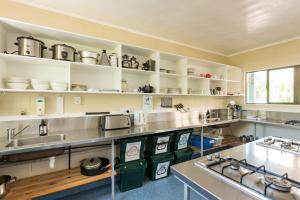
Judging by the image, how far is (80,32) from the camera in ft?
7.38

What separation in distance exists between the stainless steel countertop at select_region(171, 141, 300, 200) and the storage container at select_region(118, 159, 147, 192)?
121cm

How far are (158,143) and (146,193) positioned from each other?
2.20 ft

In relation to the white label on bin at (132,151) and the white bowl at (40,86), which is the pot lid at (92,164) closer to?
the white label on bin at (132,151)

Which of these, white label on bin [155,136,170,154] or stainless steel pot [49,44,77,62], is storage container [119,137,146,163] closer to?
white label on bin [155,136,170,154]

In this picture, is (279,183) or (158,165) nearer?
(279,183)

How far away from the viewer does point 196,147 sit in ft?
9.68

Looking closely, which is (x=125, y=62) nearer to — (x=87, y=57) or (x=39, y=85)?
(x=87, y=57)

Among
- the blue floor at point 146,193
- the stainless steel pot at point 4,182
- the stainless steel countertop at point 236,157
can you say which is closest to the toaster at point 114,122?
the blue floor at point 146,193

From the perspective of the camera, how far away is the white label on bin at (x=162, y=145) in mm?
2350

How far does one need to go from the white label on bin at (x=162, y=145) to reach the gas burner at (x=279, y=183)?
1.58 metres

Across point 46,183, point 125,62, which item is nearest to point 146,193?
point 46,183

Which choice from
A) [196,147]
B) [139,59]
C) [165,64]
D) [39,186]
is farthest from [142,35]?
[39,186]

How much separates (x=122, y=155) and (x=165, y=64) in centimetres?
190

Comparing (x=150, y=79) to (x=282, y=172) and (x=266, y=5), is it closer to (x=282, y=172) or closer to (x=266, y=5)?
(x=266, y=5)
